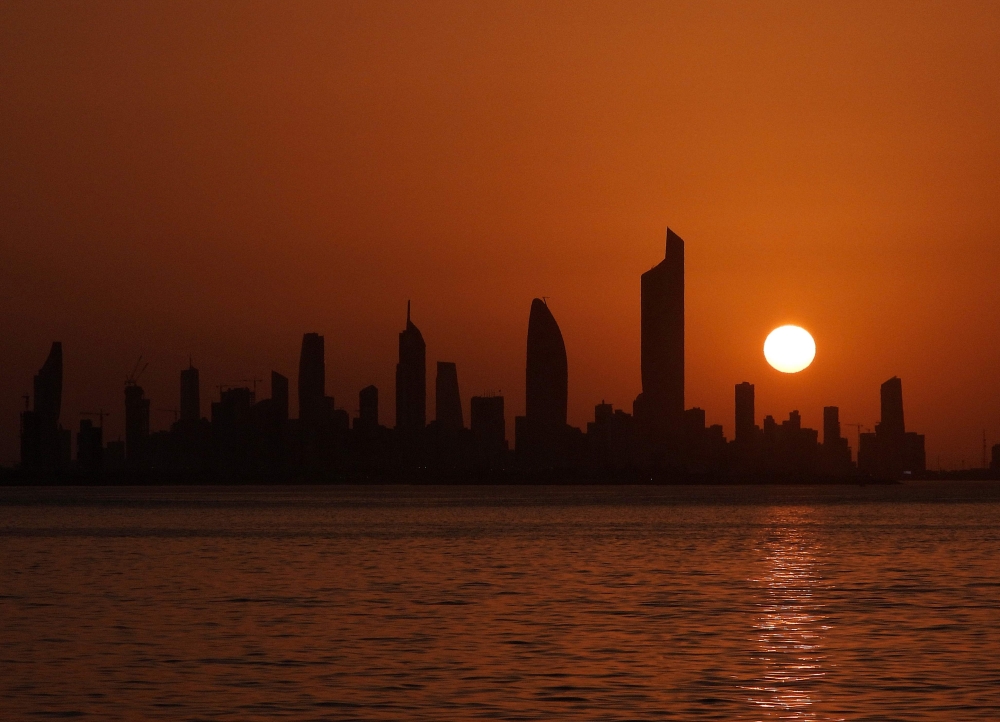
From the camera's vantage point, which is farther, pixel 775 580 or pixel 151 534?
pixel 151 534

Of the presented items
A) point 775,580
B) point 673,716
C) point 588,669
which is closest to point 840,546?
point 775,580

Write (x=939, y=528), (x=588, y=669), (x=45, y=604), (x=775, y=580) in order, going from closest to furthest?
1. (x=588, y=669)
2. (x=45, y=604)
3. (x=775, y=580)
4. (x=939, y=528)

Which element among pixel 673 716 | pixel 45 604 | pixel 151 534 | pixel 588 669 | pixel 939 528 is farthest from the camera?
pixel 939 528

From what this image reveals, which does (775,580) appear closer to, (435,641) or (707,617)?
(707,617)

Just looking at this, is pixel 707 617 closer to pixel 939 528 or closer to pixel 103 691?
pixel 103 691

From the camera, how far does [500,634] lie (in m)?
49.1

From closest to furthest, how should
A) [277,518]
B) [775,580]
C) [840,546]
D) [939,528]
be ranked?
[775,580], [840,546], [939,528], [277,518]

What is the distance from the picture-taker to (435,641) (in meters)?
Answer: 47.2

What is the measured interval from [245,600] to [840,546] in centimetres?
5931

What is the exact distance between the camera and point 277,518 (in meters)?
189

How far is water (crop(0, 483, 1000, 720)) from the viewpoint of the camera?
35562 mm

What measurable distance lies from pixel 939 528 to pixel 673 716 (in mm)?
121985

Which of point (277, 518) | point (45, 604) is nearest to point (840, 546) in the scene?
point (45, 604)

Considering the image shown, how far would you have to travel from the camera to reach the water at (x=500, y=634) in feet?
117
